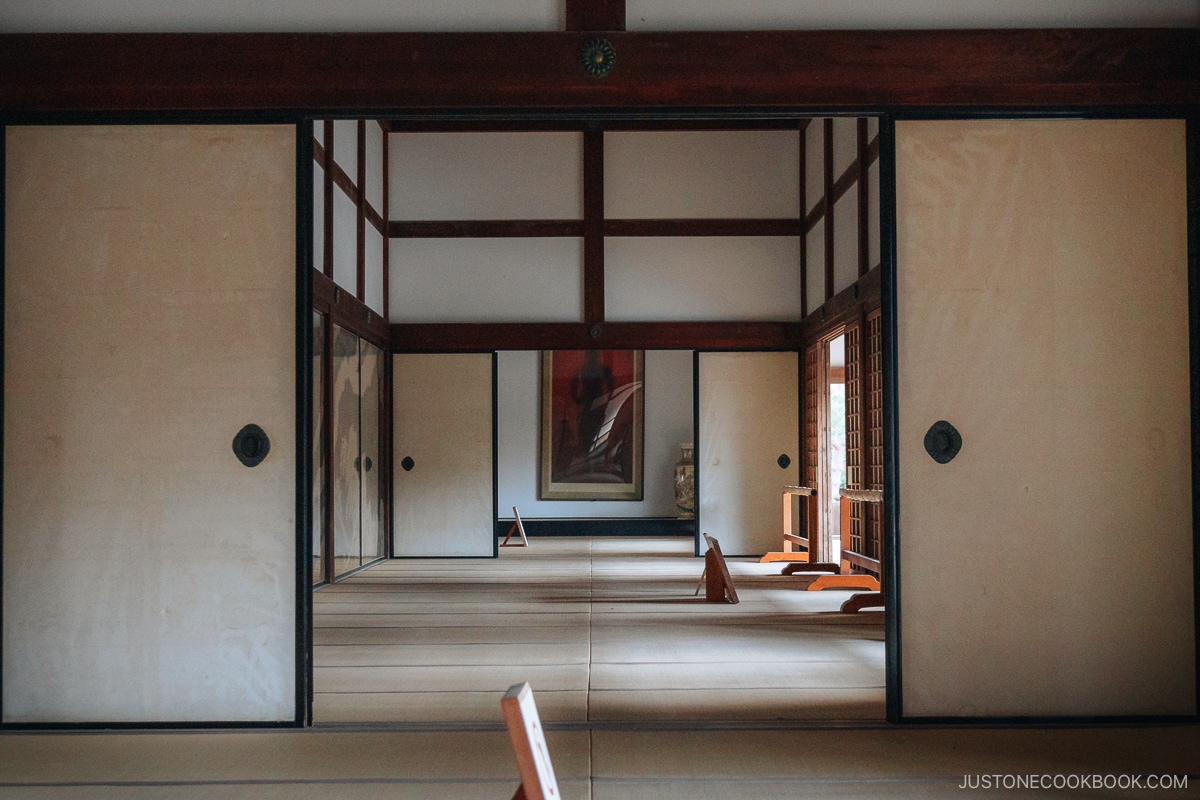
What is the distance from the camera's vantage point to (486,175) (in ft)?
28.0

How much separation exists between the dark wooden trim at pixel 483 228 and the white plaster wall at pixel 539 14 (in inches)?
211

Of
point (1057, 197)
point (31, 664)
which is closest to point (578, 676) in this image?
point (31, 664)

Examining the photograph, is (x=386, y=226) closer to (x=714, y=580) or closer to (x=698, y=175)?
(x=698, y=175)

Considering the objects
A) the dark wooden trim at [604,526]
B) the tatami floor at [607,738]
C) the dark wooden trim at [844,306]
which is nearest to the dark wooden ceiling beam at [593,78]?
the tatami floor at [607,738]

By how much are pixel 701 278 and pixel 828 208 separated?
1.34 meters

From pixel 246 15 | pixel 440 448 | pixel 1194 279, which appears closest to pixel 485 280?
pixel 440 448

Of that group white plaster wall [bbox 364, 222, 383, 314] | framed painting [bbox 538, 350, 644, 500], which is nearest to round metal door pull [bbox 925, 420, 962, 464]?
white plaster wall [bbox 364, 222, 383, 314]

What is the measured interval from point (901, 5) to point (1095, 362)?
128cm

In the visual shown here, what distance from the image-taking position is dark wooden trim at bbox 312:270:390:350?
642 centimetres

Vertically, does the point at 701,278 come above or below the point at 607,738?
above

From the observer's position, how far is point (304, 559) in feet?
10.2

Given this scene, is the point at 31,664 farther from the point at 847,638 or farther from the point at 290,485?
the point at 847,638

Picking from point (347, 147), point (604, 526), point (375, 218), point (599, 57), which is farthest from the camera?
point (604, 526)

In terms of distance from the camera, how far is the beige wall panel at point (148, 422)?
10.1 feet
